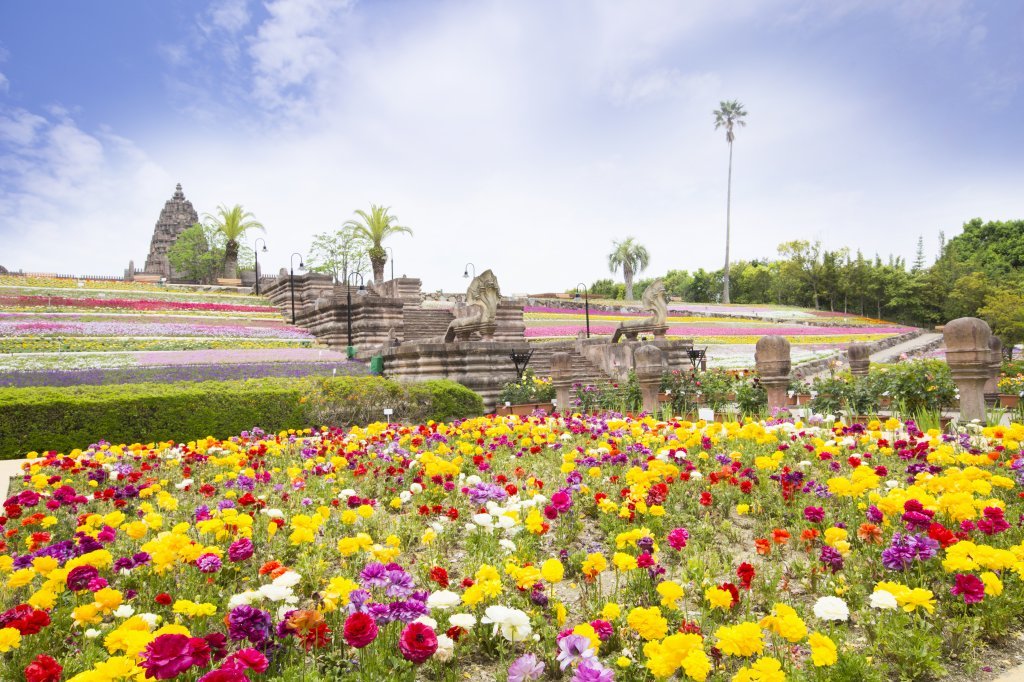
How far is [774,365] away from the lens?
1023 cm

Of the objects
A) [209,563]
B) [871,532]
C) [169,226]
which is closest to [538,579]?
[209,563]

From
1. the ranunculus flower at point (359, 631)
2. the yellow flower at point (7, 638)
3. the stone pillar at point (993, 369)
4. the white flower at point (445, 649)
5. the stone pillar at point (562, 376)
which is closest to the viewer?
the ranunculus flower at point (359, 631)

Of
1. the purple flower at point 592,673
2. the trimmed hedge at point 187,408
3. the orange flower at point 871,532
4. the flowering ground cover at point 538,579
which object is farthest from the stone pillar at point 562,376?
the purple flower at point 592,673

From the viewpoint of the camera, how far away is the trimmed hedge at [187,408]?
9.80 m

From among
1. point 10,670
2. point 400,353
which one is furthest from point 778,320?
point 10,670

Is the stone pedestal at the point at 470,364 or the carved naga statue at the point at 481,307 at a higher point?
the carved naga statue at the point at 481,307

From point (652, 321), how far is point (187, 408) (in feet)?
44.4

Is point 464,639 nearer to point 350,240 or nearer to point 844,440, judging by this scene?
point 844,440

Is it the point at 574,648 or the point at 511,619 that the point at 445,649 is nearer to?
the point at 511,619

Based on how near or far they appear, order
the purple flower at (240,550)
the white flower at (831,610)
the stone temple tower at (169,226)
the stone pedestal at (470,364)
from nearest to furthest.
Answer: the white flower at (831,610)
the purple flower at (240,550)
the stone pedestal at (470,364)
the stone temple tower at (169,226)

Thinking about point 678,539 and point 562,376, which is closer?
point 678,539

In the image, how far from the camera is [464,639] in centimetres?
282

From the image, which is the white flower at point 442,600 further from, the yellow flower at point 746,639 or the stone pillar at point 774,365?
the stone pillar at point 774,365

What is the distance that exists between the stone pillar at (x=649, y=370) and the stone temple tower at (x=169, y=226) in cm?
7456
